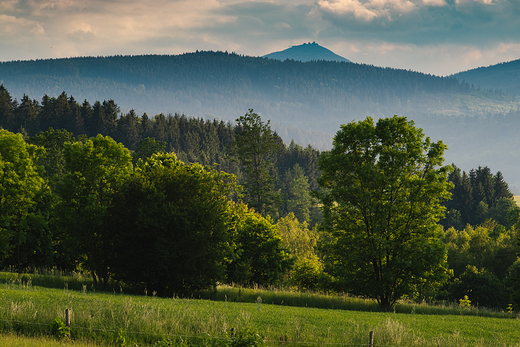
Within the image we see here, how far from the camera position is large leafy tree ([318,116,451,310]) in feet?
89.2

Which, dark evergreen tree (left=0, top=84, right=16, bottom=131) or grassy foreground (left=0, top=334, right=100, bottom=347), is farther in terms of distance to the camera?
dark evergreen tree (left=0, top=84, right=16, bottom=131)

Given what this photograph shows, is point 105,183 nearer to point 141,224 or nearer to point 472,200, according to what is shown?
point 141,224

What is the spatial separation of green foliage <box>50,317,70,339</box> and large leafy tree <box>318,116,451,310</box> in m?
17.4

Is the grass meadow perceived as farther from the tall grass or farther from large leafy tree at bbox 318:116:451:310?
large leafy tree at bbox 318:116:451:310

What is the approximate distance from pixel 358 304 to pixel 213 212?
Answer: 36.5ft

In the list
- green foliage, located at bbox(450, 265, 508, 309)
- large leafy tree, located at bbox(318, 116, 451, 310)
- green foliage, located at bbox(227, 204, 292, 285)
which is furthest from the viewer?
green foliage, located at bbox(450, 265, 508, 309)

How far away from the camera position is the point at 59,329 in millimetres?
14820

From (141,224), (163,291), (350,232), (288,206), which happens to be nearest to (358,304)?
(350,232)

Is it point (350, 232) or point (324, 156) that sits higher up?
point (324, 156)

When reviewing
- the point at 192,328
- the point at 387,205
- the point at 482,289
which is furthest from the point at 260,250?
the point at 482,289

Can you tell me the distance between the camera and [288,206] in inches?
5650

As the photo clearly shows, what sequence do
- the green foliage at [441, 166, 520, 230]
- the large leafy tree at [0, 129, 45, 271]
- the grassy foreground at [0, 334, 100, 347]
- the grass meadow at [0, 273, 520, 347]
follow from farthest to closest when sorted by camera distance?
1. the green foliage at [441, 166, 520, 230]
2. the large leafy tree at [0, 129, 45, 271]
3. the grass meadow at [0, 273, 520, 347]
4. the grassy foreground at [0, 334, 100, 347]

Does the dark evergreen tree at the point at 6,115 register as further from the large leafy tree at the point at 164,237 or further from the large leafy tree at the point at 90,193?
the large leafy tree at the point at 164,237

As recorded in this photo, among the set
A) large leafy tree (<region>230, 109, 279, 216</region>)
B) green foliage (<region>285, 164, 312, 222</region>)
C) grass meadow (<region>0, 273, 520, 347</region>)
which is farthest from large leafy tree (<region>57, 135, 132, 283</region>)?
green foliage (<region>285, 164, 312, 222</region>)
